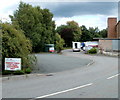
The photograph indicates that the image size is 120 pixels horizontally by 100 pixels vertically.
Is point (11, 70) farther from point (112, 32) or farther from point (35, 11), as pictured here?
point (112, 32)

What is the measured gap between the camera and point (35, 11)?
48.3 m

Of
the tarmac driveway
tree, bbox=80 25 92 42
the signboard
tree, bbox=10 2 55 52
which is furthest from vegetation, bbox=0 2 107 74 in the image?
tree, bbox=80 25 92 42

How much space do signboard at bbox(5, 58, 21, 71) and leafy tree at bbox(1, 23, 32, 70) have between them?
0.54 metres

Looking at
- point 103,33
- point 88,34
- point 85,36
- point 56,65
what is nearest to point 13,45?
point 56,65

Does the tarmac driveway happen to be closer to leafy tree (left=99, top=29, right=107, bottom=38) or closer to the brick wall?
the brick wall

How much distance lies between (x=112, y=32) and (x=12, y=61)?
56488 millimetres

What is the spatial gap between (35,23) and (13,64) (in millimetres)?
37135

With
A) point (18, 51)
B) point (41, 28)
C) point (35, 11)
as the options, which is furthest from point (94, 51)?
point (18, 51)

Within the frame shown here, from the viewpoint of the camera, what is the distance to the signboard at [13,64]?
12.2m

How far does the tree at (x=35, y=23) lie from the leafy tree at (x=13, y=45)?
102 feet

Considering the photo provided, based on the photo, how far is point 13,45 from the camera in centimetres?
1270

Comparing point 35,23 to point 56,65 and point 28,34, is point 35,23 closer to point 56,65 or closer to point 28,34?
point 28,34

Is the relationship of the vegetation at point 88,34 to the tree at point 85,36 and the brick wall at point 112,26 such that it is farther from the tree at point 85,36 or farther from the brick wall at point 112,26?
the brick wall at point 112,26

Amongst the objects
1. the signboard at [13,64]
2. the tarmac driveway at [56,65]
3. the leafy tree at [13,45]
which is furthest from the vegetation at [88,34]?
the signboard at [13,64]
